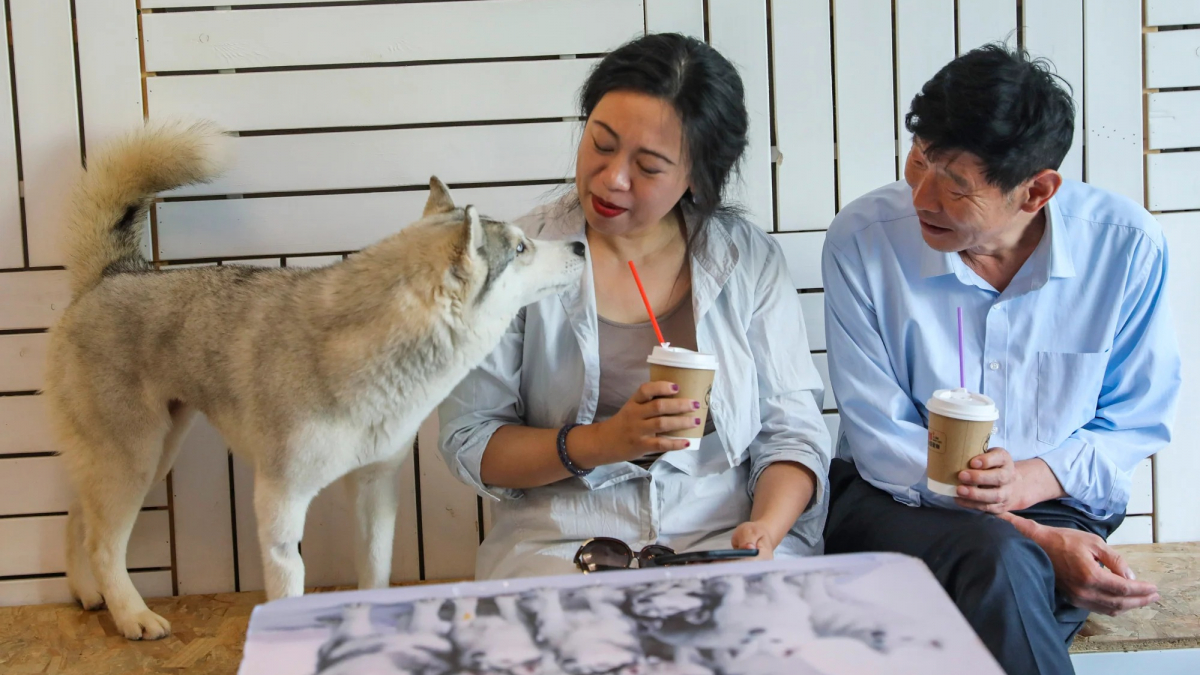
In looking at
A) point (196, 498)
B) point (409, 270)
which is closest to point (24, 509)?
point (196, 498)

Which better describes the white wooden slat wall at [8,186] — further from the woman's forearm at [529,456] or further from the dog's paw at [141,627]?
the woman's forearm at [529,456]

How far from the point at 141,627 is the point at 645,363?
1.29m

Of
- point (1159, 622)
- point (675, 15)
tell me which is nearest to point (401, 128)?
point (675, 15)

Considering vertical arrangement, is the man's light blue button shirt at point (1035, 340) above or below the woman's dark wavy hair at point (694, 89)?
below

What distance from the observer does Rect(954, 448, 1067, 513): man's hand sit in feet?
4.82

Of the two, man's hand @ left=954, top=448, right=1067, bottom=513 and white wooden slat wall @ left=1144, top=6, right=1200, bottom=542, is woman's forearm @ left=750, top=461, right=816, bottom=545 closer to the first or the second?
man's hand @ left=954, top=448, right=1067, bottom=513

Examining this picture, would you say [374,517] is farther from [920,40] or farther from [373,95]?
[920,40]

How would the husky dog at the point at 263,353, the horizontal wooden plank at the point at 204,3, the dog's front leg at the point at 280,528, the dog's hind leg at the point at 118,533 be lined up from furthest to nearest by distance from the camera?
the horizontal wooden plank at the point at 204,3 → the dog's hind leg at the point at 118,533 → the dog's front leg at the point at 280,528 → the husky dog at the point at 263,353

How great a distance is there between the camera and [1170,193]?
2.29 m

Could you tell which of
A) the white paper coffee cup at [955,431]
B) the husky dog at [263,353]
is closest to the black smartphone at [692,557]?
the white paper coffee cup at [955,431]

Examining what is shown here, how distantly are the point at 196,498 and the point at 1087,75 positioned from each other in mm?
2468

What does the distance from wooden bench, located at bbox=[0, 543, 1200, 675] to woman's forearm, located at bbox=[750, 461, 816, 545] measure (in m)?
0.74

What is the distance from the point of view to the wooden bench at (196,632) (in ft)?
6.10

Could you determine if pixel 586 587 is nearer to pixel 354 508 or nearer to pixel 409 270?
pixel 409 270
